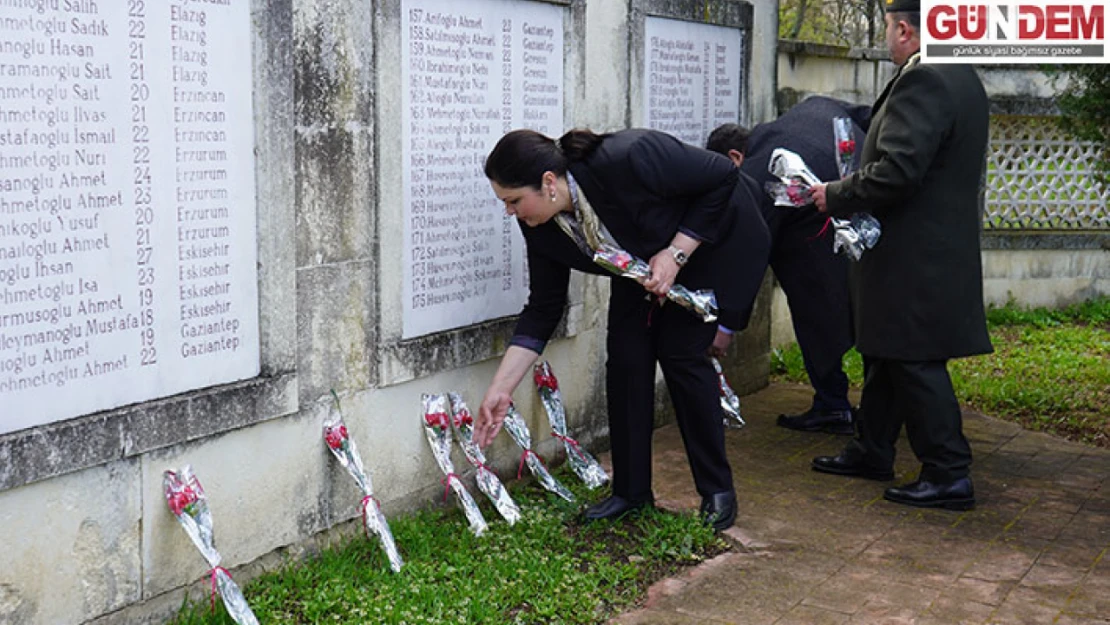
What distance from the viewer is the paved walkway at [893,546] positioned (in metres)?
4.47

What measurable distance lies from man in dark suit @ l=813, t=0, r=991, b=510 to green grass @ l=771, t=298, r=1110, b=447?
70.8 inches

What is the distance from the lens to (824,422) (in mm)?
6883

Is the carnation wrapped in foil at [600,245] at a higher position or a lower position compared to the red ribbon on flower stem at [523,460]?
higher

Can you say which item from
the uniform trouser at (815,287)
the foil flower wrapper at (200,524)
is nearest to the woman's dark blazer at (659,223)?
the uniform trouser at (815,287)

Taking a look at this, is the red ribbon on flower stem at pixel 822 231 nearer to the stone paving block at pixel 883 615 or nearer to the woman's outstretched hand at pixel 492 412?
the woman's outstretched hand at pixel 492 412

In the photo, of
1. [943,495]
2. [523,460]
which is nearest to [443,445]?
[523,460]

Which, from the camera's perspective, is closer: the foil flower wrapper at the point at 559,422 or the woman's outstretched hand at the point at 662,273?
the woman's outstretched hand at the point at 662,273

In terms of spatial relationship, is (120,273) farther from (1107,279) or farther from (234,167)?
(1107,279)

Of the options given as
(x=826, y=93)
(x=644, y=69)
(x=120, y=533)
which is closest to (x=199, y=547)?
(x=120, y=533)

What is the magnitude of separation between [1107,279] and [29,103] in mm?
9167

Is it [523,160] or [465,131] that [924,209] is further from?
[465,131]

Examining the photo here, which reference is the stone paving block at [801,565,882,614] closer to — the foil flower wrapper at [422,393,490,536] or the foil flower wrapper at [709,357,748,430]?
the foil flower wrapper at [422,393,490,536]

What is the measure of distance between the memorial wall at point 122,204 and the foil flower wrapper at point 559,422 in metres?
1.64

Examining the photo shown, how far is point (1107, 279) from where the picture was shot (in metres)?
10.8
